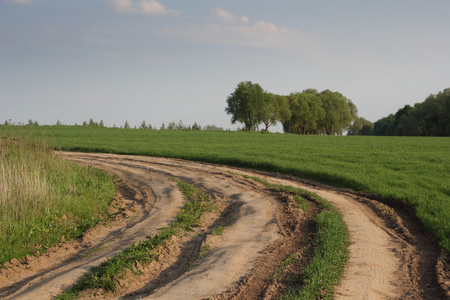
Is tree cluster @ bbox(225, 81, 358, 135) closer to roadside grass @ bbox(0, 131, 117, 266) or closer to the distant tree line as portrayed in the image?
the distant tree line

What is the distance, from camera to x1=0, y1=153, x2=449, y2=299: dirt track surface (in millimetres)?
6137

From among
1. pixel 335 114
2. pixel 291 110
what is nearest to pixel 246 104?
pixel 291 110

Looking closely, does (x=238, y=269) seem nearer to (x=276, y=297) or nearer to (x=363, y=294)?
(x=276, y=297)

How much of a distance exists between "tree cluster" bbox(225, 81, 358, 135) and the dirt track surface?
67284 mm

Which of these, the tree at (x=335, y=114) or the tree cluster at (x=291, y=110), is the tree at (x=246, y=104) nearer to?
the tree cluster at (x=291, y=110)

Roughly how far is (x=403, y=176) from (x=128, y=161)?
15.6 metres

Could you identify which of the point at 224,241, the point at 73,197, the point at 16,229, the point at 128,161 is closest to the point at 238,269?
the point at 224,241

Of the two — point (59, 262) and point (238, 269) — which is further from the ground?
point (238, 269)

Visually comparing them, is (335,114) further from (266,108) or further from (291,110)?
(266,108)

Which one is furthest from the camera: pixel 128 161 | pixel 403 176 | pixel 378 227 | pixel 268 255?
pixel 128 161

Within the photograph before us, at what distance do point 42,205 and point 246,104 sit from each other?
7010cm

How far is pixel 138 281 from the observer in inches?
262

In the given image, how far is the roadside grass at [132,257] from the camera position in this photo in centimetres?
626

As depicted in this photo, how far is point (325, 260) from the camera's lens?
276 inches
